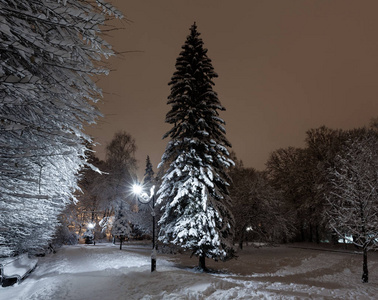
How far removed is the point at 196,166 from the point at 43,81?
445 inches

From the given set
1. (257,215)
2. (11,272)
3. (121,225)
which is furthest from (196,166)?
(121,225)

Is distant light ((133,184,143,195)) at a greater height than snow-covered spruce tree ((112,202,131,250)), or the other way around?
distant light ((133,184,143,195))

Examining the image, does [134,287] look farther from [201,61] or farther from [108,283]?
[201,61]

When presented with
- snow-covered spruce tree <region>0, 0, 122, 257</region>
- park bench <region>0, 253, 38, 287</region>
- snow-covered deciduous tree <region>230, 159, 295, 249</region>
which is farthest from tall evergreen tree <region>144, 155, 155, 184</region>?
snow-covered spruce tree <region>0, 0, 122, 257</region>

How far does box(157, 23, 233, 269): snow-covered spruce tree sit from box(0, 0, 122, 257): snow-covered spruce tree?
9046mm

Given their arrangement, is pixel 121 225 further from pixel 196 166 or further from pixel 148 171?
pixel 148 171

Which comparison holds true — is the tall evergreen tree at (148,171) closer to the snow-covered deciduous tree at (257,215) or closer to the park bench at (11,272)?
the snow-covered deciduous tree at (257,215)

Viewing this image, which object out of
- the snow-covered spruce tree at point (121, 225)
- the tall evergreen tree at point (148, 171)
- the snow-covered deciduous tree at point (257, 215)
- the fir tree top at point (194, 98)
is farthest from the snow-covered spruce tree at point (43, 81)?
the tall evergreen tree at point (148, 171)

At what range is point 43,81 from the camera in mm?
2906

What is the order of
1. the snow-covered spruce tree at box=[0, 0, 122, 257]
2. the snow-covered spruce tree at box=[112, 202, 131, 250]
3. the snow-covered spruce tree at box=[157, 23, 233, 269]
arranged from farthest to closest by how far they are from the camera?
the snow-covered spruce tree at box=[112, 202, 131, 250]
the snow-covered spruce tree at box=[157, 23, 233, 269]
the snow-covered spruce tree at box=[0, 0, 122, 257]

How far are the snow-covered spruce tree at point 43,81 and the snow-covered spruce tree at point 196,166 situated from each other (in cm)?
905

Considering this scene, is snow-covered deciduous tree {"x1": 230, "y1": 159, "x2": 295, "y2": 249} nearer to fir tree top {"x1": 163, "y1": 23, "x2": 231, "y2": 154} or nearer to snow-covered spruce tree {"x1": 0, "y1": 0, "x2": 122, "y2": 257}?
fir tree top {"x1": 163, "y1": 23, "x2": 231, "y2": 154}

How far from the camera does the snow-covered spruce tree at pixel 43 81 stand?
2.32 meters

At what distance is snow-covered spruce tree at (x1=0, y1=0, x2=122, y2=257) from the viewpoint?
2.32 meters
